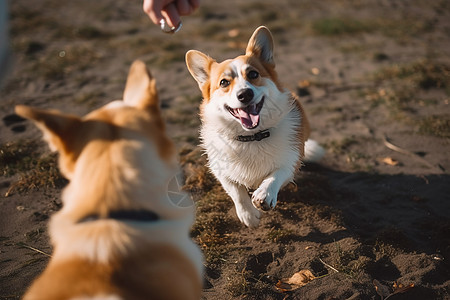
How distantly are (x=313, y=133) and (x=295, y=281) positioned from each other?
2.30 metres

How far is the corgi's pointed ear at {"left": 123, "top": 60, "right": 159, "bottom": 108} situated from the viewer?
1813 mm

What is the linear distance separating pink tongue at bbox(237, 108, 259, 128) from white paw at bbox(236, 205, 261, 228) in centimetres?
65

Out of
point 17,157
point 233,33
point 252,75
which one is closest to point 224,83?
point 252,75

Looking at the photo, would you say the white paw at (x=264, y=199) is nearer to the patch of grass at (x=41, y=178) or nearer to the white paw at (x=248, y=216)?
the white paw at (x=248, y=216)

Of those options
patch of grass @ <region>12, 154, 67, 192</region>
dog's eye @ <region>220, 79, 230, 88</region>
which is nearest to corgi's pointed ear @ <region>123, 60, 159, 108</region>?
dog's eye @ <region>220, 79, 230, 88</region>

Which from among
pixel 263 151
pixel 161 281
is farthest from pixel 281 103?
pixel 161 281

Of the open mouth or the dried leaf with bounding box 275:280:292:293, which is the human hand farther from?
the dried leaf with bounding box 275:280:292:293

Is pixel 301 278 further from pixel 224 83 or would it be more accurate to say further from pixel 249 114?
pixel 224 83

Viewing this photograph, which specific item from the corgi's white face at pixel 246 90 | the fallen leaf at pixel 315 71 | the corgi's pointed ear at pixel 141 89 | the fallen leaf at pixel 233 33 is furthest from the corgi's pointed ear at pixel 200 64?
the fallen leaf at pixel 233 33

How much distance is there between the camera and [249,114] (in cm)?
300

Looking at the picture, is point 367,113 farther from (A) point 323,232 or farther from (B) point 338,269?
(B) point 338,269

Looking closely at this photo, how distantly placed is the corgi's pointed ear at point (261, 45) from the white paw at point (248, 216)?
1.28m

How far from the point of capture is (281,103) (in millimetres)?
3141

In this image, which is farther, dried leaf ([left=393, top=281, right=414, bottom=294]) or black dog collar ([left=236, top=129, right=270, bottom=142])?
black dog collar ([left=236, top=129, right=270, bottom=142])
